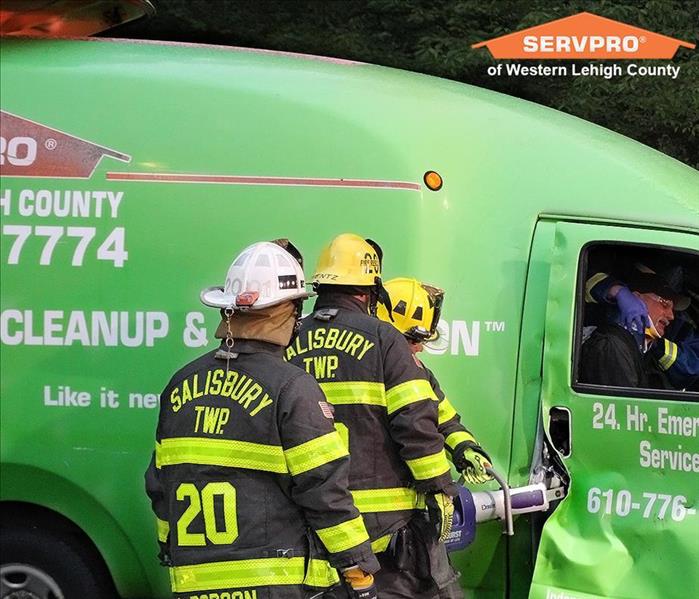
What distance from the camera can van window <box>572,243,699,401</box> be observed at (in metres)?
4.26

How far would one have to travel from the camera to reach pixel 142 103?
4.34 metres

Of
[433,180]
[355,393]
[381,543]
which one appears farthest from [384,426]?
[433,180]

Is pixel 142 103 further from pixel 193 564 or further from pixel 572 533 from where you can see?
pixel 572 533

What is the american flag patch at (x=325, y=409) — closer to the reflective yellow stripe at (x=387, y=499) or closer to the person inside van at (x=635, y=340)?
the reflective yellow stripe at (x=387, y=499)

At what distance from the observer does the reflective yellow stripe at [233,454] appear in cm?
296

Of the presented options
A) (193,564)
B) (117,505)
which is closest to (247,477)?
(193,564)

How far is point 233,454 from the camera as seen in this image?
9.75ft

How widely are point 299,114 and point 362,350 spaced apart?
47.1 inches

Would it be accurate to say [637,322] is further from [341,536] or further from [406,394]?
[341,536]

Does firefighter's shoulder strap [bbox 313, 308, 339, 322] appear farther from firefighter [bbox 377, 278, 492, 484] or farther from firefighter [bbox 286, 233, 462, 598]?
Answer: firefighter [bbox 377, 278, 492, 484]

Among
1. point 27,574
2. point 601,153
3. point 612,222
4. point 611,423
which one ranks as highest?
point 601,153

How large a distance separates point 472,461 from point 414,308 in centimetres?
A: 63

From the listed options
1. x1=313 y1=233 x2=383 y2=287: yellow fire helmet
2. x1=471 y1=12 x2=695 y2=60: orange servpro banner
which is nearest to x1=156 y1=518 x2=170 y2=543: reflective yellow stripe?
x1=313 y1=233 x2=383 y2=287: yellow fire helmet

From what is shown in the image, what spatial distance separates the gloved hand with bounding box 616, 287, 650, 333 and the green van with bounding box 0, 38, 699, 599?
0.65ft
